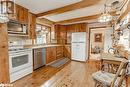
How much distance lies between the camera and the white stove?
2659mm

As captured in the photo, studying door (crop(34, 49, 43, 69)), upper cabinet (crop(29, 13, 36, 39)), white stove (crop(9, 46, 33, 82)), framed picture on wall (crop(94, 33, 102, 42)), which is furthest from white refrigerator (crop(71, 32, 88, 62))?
framed picture on wall (crop(94, 33, 102, 42))

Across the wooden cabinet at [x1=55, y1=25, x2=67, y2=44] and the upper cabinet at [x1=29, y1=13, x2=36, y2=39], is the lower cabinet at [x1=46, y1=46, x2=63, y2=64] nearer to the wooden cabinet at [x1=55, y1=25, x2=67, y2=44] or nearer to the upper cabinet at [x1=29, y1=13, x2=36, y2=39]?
the wooden cabinet at [x1=55, y1=25, x2=67, y2=44]

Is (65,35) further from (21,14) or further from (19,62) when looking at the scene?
(19,62)

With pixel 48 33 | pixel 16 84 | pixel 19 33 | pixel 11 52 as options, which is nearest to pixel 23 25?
pixel 19 33

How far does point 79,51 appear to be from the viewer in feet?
18.2

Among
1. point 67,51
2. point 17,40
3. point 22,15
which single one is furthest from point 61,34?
point 22,15

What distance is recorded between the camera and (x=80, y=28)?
562 centimetres

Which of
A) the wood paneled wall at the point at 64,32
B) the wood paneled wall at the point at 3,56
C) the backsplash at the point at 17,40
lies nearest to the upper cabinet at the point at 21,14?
the backsplash at the point at 17,40

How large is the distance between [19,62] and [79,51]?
11.2ft

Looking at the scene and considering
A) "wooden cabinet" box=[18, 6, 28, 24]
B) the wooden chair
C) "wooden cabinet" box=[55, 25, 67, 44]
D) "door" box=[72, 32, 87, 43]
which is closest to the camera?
the wooden chair

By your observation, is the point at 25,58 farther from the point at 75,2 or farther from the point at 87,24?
the point at 87,24

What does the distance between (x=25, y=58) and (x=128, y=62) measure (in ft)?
9.20

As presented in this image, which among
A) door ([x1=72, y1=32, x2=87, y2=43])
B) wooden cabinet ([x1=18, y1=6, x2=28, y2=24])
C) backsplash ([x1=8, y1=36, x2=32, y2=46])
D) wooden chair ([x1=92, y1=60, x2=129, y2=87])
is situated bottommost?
wooden chair ([x1=92, y1=60, x2=129, y2=87])

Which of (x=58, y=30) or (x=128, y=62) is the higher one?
(x=58, y=30)
